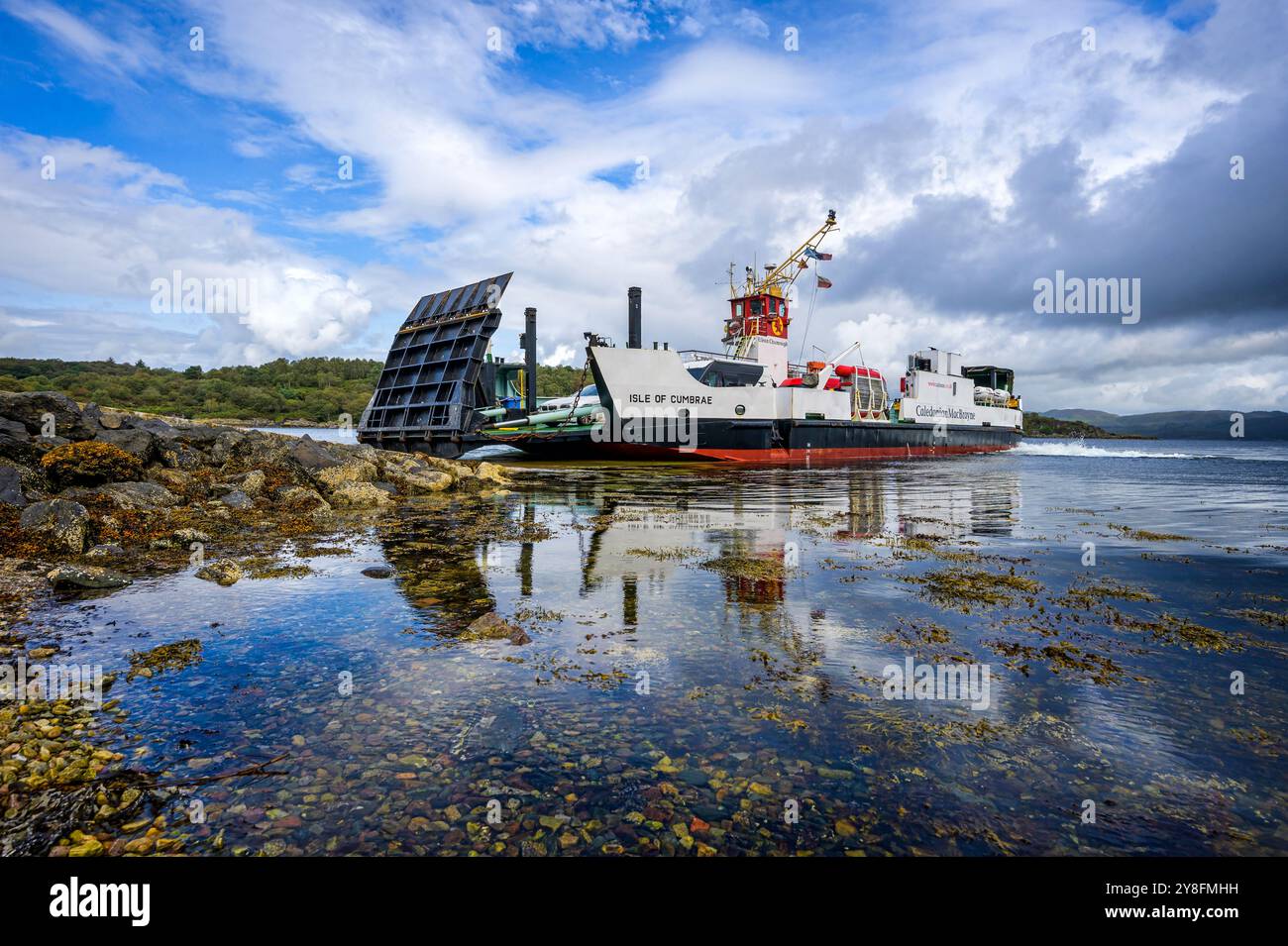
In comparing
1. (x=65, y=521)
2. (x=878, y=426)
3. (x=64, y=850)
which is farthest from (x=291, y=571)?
(x=878, y=426)

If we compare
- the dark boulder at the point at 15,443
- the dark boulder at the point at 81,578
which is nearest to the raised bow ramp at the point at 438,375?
the dark boulder at the point at 15,443

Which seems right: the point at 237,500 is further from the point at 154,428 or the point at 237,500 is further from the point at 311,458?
the point at 154,428

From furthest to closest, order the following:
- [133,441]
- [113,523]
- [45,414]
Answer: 1. [133,441]
2. [45,414]
3. [113,523]

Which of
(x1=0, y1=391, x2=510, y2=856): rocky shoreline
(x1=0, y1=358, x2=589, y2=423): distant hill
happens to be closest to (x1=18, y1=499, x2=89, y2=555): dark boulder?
(x1=0, y1=391, x2=510, y2=856): rocky shoreline

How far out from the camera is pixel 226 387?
310 ft

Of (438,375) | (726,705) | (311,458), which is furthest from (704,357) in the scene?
(726,705)

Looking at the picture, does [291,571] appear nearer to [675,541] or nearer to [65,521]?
[65,521]

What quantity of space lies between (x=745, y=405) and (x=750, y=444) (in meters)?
1.99

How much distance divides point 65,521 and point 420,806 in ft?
27.5

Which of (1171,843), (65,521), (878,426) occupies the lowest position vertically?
(1171,843)

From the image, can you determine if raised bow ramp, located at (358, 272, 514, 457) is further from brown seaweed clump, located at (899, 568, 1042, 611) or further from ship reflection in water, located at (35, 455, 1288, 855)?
brown seaweed clump, located at (899, 568, 1042, 611)

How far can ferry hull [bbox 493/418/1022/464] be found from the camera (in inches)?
1180

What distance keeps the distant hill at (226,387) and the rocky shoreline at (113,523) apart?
47272 mm
